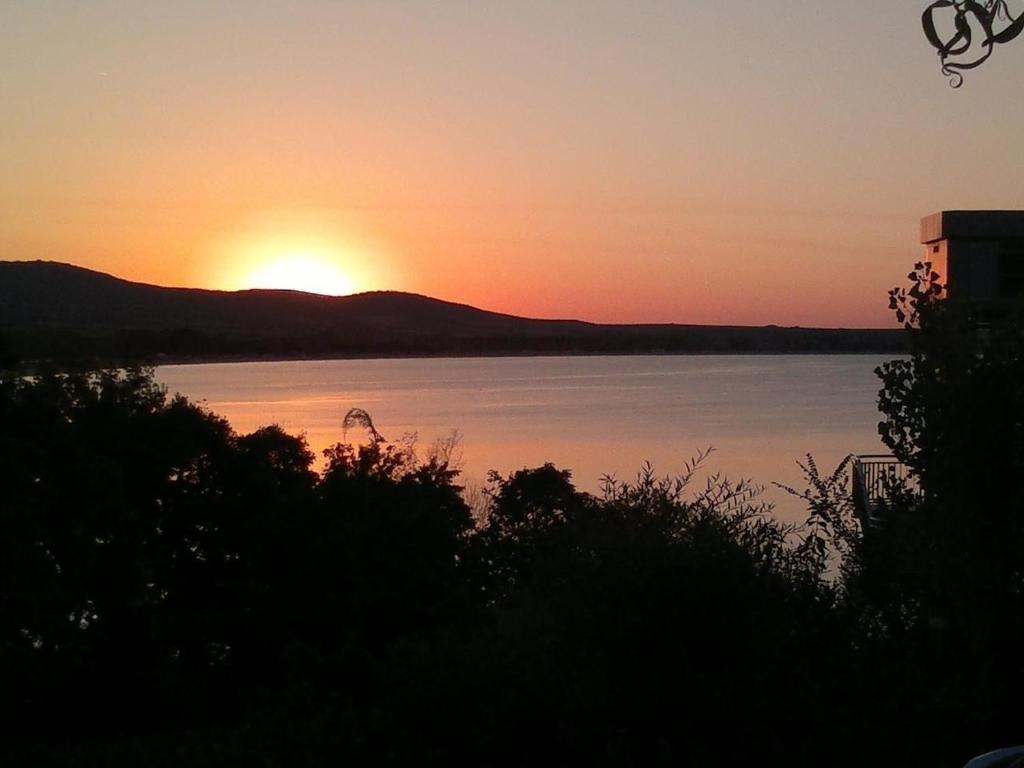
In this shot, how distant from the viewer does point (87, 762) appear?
23.3 feet

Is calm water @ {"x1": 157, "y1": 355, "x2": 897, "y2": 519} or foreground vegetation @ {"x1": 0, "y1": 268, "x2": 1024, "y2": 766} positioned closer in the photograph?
foreground vegetation @ {"x1": 0, "y1": 268, "x2": 1024, "y2": 766}

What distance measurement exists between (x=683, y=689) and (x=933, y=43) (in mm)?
4041

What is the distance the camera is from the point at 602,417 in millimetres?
90250

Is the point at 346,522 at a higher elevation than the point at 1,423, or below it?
below

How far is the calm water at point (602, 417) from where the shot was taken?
57656 millimetres

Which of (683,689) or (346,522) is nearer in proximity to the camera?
(683,689)

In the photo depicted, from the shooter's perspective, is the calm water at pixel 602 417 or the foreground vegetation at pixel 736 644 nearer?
the foreground vegetation at pixel 736 644

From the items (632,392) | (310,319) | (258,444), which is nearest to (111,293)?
(310,319)

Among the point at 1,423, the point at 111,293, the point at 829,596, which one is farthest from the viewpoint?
the point at 111,293

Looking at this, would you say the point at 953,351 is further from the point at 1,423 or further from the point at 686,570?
the point at 1,423

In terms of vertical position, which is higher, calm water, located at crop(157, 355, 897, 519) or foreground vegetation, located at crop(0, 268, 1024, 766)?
foreground vegetation, located at crop(0, 268, 1024, 766)

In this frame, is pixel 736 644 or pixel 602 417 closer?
pixel 736 644

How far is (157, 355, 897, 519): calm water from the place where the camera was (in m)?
57.7

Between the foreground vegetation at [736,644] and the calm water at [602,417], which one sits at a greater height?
the foreground vegetation at [736,644]
